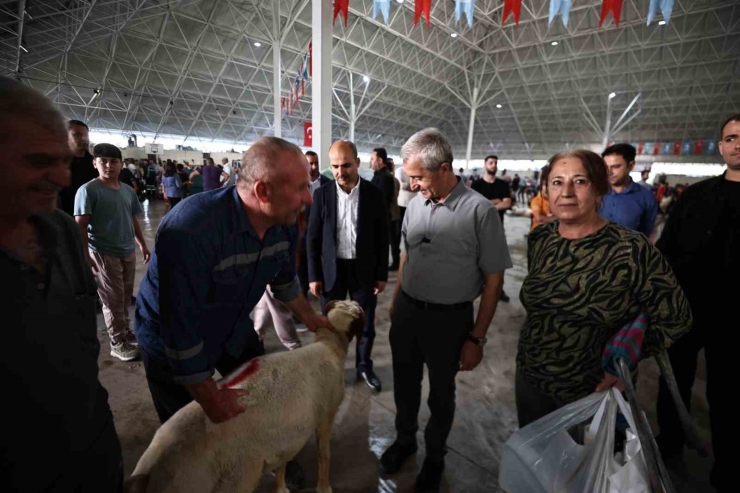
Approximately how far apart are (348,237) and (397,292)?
Answer: 77cm

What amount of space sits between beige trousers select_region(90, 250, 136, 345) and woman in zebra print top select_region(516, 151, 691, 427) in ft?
11.2

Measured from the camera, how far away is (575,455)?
1.22 meters

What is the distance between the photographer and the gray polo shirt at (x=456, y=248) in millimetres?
1660

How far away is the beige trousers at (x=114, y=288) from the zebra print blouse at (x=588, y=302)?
340 centimetres

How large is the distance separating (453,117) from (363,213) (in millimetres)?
35426

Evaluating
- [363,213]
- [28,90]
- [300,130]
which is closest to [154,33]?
[300,130]

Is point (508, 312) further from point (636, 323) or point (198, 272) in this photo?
point (198, 272)

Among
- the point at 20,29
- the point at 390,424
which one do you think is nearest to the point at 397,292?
the point at 390,424

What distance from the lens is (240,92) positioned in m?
21.9

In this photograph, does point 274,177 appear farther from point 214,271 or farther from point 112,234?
point 112,234

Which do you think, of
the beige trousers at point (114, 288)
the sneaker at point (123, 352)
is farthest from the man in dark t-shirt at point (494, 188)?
the sneaker at point (123, 352)

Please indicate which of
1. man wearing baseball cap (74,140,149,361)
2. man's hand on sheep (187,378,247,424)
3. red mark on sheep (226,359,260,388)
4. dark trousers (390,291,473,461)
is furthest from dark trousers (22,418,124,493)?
man wearing baseball cap (74,140,149,361)

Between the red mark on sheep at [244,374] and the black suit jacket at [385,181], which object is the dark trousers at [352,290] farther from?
the black suit jacket at [385,181]

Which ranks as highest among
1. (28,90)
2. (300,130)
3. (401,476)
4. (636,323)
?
(300,130)
